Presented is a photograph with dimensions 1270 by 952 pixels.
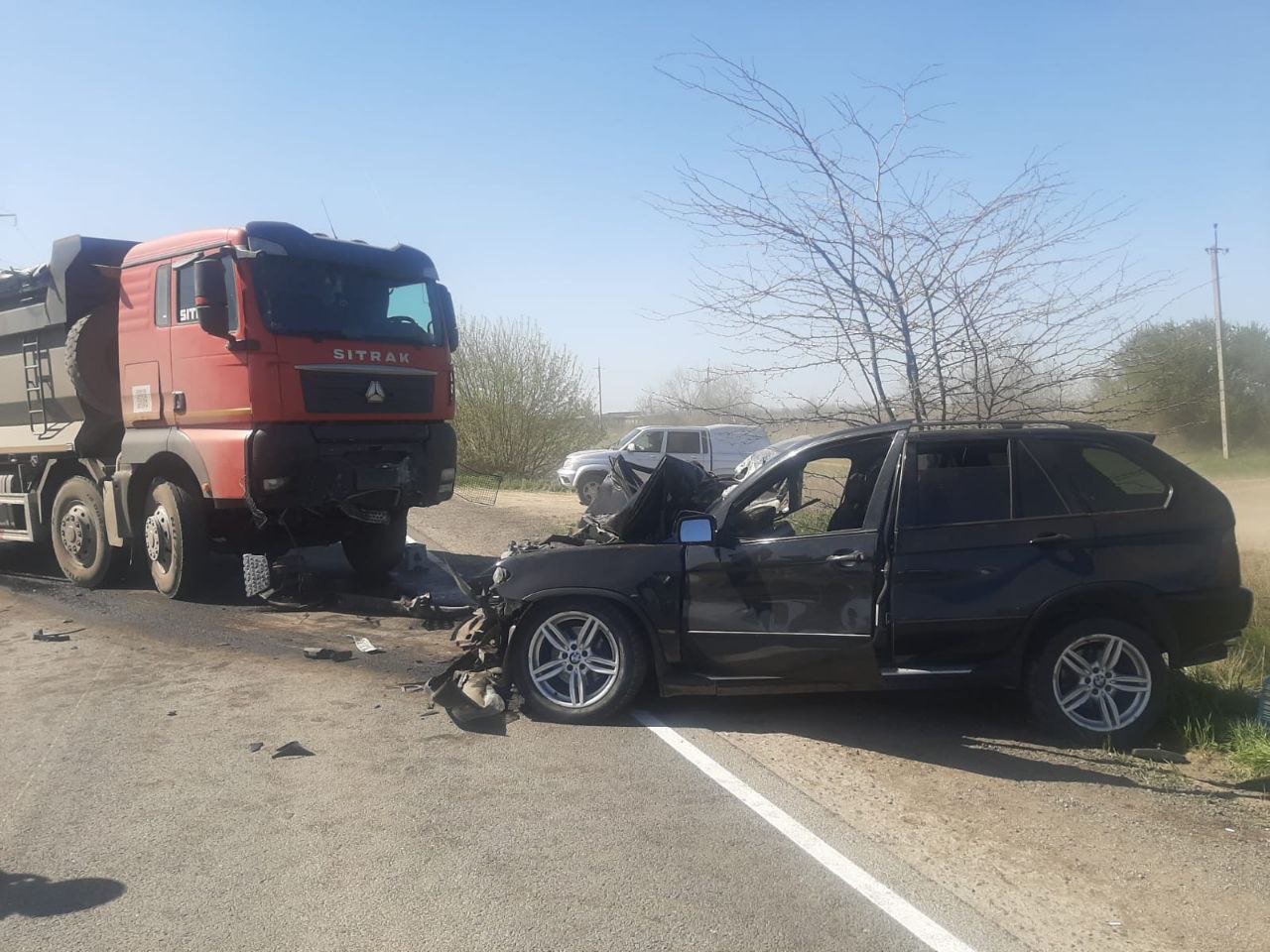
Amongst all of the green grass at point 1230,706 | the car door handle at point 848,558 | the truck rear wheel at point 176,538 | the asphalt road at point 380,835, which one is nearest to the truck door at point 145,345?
the truck rear wheel at point 176,538

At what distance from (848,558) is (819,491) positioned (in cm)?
150

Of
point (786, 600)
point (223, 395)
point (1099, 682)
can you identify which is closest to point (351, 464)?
point (223, 395)

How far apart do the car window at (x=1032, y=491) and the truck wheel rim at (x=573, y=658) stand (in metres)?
2.40

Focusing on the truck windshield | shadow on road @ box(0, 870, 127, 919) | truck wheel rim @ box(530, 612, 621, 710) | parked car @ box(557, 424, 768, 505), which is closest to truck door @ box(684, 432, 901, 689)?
truck wheel rim @ box(530, 612, 621, 710)

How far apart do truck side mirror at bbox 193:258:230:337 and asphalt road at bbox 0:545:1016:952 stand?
2.95m

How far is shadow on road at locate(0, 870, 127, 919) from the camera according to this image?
11.7 ft

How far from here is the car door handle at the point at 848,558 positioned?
212 inches

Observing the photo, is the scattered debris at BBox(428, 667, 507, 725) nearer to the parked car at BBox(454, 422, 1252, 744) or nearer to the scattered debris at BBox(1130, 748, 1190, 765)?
the parked car at BBox(454, 422, 1252, 744)

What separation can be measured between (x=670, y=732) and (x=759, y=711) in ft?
2.30

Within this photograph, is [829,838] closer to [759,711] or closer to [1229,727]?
[759,711]

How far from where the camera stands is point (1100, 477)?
18.1 feet

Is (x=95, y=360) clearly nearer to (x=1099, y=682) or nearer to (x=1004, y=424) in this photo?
(x=1004, y=424)

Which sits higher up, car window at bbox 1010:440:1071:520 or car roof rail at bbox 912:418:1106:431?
car roof rail at bbox 912:418:1106:431

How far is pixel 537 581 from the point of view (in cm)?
565
